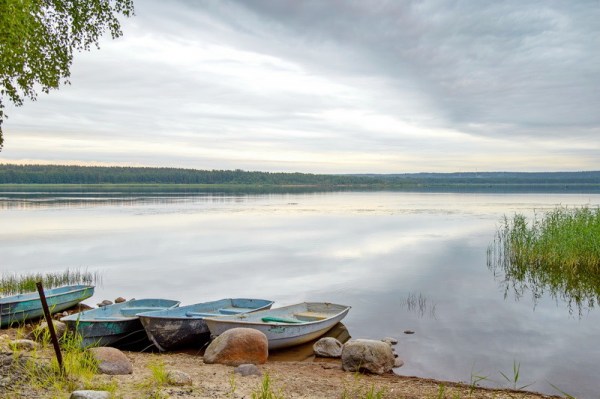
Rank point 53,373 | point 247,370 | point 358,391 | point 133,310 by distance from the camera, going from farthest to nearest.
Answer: point 133,310, point 247,370, point 358,391, point 53,373

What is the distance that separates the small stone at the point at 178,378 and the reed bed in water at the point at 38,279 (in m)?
8.43

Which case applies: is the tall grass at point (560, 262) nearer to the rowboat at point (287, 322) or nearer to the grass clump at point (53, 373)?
the rowboat at point (287, 322)

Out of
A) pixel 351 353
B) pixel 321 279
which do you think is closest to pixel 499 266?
pixel 321 279

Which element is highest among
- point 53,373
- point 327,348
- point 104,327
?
point 53,373

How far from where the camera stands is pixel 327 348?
11883mm

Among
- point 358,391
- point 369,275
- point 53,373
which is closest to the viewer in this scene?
point 53,373

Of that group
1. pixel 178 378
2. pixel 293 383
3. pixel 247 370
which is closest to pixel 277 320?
pixel 247 370

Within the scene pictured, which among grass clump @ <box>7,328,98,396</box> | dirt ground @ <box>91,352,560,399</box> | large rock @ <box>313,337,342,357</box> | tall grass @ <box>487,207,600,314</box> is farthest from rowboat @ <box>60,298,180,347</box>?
tall grass @ <box>487,207,600,314</box>

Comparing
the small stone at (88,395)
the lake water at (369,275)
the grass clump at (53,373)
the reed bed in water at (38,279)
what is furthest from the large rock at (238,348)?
the reed bed in water at (38,279)

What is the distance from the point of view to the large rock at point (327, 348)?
38.7 ft

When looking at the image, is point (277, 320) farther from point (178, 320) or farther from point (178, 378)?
point (178, 378)

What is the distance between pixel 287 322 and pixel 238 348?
2359mm

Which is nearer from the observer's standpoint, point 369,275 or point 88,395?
point 88,395

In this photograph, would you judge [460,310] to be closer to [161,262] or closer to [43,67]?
[43,67]
